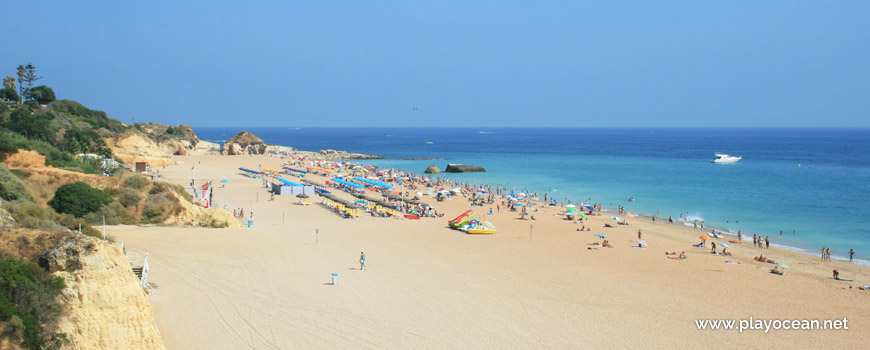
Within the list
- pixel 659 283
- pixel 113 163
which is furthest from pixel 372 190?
pixel 659 283

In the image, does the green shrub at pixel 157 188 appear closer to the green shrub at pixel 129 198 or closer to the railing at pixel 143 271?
the green shrub at pixel 129 198

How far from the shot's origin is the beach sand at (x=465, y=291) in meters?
12.6

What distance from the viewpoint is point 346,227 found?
2591 centimetres

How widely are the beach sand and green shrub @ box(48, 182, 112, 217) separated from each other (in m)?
1.71

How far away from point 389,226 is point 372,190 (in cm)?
1645

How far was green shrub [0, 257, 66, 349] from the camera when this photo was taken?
8.64 meters

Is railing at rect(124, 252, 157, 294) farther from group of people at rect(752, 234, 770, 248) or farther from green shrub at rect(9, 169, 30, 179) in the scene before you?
group of people at rect(752, 234, 770, 248)

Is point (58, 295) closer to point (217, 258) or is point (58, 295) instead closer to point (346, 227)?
point (217, 258)

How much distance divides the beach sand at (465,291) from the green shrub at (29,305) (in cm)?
306

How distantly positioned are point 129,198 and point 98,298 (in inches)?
582

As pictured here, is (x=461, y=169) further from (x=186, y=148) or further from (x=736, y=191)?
(x=186, y=148)

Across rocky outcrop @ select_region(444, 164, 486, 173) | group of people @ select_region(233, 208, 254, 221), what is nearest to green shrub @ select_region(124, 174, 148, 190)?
group of people @ select_region(233, 208, 254, 221)

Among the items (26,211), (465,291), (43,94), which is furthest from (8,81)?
(465,291)

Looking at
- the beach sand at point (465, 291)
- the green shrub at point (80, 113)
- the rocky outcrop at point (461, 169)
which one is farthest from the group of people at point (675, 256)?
the green shrub at point (80, 113)
